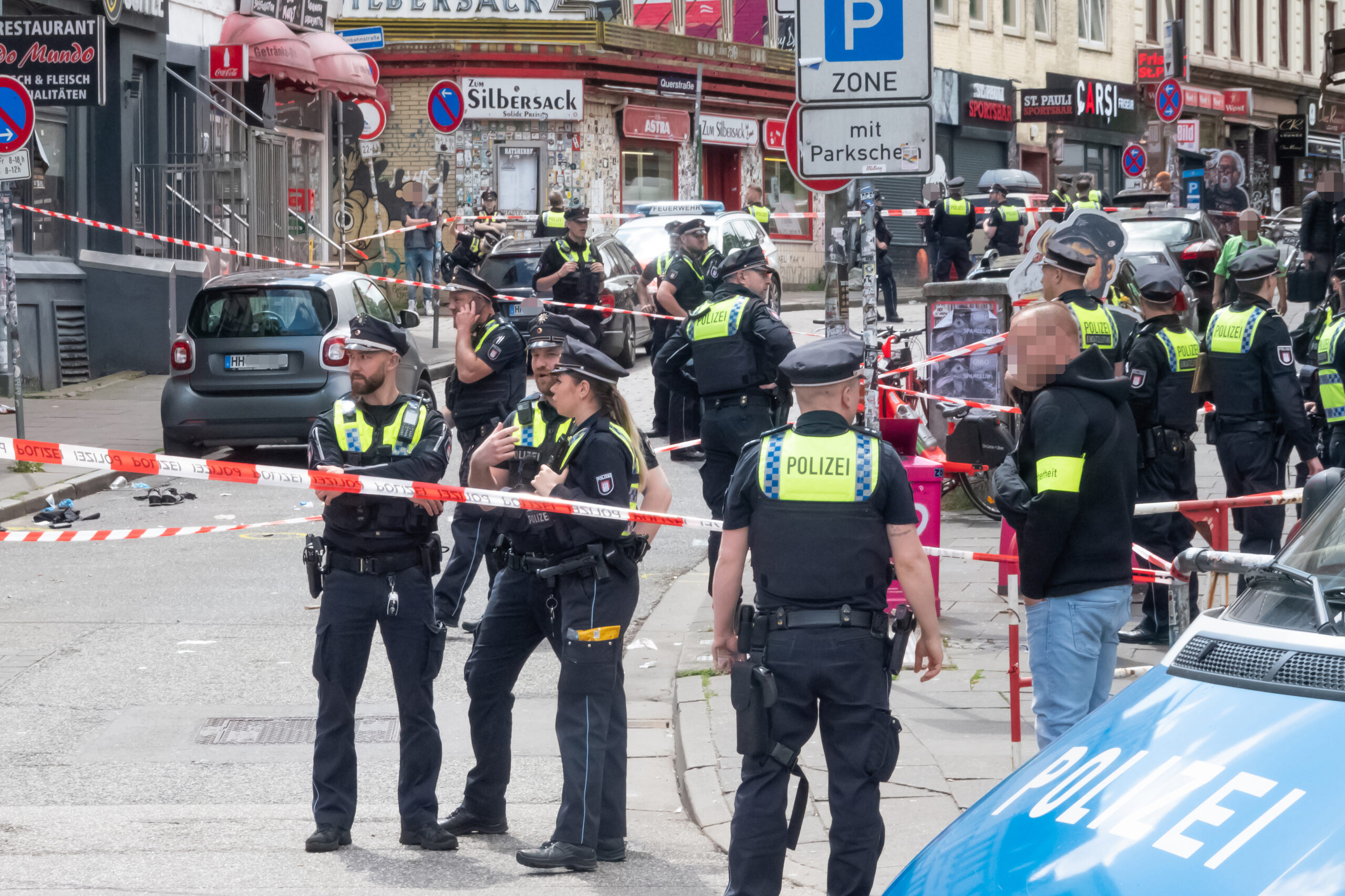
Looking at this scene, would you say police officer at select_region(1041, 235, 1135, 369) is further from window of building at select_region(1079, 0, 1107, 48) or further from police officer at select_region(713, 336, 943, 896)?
window of building at select_region(1079, 0, 1107, 48)

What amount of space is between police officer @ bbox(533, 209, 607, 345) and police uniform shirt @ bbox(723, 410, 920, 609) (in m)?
13.6

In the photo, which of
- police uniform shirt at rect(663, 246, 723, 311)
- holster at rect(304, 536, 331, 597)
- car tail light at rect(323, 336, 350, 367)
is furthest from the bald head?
car tail light at rect(323, 336, 350, 367)

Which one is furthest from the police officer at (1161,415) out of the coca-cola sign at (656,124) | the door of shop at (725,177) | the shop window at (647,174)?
the door of shop at (725,177)

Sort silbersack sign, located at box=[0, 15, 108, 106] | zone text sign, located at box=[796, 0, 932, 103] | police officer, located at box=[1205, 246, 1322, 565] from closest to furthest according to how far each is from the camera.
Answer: zone text sign, located at box=[796, 0, 932, 103] → police officer, located at box=[1205, 246, 1322, 565] → silbersack sign, located at box=[0, 15, 108, 106]

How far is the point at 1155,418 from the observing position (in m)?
8.74

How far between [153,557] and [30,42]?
6705 mm

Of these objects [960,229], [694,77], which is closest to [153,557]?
[960,229]

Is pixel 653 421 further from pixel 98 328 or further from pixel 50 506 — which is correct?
pixel 98 328

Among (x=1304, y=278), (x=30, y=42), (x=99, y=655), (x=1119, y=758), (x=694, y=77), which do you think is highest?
(x=694, y=77)

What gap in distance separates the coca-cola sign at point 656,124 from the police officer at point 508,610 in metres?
28.5

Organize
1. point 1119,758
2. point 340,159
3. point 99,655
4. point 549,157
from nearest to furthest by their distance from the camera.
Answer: point 1119,758 < point 99,655 < point 340,159 < point 549,157

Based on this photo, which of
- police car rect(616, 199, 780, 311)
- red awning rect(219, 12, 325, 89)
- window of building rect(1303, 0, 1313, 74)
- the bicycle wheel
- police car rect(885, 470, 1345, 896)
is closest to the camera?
police car rect(885, 470, 1345, 896)

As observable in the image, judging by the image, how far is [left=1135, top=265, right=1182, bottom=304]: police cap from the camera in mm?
8562

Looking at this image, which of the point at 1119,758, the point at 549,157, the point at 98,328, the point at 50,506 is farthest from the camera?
the point at 549,157
